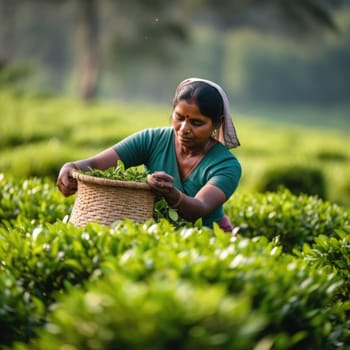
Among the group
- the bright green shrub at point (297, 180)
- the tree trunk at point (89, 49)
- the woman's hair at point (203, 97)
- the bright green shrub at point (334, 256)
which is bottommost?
the bright green shrub at point (334, 256)

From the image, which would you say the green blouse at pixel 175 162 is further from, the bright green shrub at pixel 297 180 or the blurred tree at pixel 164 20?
the blurred tree at pixel 164 20

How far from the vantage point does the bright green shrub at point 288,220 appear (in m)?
5.68

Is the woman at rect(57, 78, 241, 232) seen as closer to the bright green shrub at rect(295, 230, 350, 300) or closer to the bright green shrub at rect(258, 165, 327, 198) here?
the bright green shrub at rect(295, 230, 350, 300)

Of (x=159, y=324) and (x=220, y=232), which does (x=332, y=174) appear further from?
(x=159, y=324)

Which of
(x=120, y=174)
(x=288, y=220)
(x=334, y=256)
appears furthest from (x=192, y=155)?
(x=288, y=220)

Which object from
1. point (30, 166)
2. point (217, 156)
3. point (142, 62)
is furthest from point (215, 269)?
point (142, 62)

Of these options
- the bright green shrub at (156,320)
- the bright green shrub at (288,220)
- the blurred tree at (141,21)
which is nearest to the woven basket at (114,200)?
the bright green shrub at (156,320)

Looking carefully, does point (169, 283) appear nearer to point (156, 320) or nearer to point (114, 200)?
point (156, 320)

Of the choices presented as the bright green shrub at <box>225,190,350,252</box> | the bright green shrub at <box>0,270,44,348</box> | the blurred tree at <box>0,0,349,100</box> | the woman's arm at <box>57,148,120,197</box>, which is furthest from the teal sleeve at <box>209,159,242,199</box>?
the blurred tree at <box>0,0,349,100</box>

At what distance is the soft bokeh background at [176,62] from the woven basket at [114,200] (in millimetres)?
11624

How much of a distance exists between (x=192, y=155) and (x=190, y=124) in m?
0.28

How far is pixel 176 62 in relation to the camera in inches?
1490

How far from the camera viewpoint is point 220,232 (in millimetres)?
3539

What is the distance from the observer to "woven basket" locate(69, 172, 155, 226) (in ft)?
12.9
